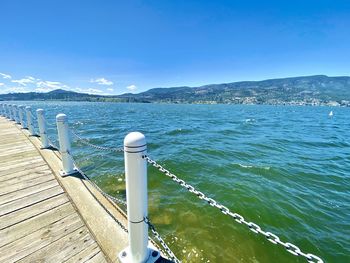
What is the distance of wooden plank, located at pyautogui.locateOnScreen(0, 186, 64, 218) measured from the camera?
316 centimetres

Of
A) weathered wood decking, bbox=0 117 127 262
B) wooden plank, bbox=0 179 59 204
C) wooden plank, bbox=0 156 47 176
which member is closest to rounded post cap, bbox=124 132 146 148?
weathered wood decking, bbox=0 117 127 262

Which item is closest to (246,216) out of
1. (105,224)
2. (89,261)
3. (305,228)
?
(305,228)

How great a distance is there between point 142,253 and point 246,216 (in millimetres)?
4177

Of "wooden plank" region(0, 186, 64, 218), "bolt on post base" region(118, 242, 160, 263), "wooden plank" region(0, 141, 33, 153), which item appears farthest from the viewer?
"wooden plank" region(0, 141, 33, 153)

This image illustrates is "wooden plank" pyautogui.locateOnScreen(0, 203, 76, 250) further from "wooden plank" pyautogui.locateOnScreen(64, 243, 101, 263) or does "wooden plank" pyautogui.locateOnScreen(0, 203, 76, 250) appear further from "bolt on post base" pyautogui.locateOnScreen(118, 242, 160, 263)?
"bolt on post base" pyautogui.locateOnScreen(118, 242, 160, 263)

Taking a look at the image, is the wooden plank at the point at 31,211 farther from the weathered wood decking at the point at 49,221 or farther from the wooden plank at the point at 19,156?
the wooden plank at the point at 19,156

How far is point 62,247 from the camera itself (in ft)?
7.92

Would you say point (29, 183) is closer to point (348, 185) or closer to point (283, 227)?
point (283, 227)

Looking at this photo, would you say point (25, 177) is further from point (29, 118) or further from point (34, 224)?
point (29, 118)

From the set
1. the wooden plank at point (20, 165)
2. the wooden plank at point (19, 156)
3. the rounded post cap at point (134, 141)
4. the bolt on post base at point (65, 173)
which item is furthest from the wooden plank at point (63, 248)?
the wooden plank at point (19, 156)

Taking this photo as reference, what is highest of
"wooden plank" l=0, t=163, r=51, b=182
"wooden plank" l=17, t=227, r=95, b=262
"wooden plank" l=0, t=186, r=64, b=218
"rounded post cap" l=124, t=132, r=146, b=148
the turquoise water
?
"rounded post cap" l=124, t=132, r=146, b=148

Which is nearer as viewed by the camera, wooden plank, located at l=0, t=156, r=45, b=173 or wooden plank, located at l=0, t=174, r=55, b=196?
wooden plank, located at l=0, t=174, r=55, b=196

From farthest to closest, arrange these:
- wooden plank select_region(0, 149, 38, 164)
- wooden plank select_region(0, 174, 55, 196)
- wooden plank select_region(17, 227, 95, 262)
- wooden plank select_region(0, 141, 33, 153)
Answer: wooden plank select_region(0, 141, 33, 153) → wooden plank select_region(0, 149, 38, 164) → wooden plank select_region(0, 174, 55, 196) → wooden plank select_region(17, 227, 95, 262)

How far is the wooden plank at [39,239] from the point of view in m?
2.31
